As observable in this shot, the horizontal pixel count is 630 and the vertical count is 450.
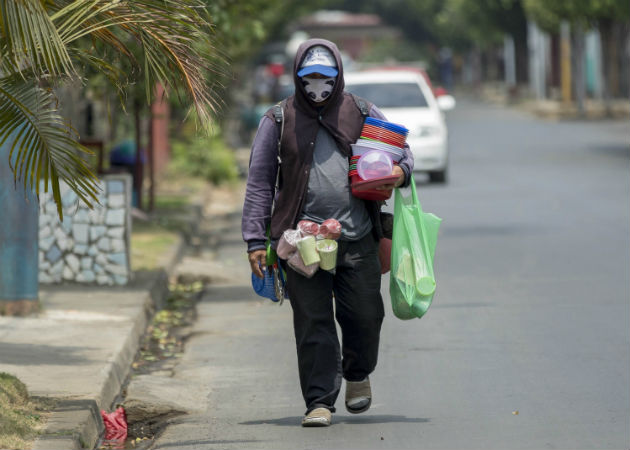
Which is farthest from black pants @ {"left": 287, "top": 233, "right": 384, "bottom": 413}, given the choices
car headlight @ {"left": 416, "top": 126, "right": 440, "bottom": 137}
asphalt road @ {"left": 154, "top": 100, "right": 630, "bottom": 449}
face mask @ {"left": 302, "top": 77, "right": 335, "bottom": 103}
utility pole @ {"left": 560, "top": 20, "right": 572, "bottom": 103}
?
utility pole @ {"left": 560, "top": 20, "right": 572, "bottom": 103}

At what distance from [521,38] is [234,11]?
44.4 metres

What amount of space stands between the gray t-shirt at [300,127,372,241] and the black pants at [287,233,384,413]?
0.10m


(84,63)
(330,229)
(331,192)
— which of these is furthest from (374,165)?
(84,63)

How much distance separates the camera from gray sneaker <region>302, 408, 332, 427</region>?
640 centimetres

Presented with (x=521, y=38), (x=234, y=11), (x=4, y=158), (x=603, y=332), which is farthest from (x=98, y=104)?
(x=521, y=38)

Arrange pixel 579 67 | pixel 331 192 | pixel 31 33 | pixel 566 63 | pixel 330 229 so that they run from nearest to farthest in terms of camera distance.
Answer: pixel 31 33
pixel 330 229
pixel 331 192
pixel 579 67
pixel 566 63

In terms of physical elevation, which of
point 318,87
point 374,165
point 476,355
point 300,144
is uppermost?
point 318,87

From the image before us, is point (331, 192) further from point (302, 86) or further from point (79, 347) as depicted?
point (79, 347)

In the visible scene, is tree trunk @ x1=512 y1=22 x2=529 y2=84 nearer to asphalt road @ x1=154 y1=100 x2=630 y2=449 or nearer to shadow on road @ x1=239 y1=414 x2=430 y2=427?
asphalt road @ x1=154 y1=100 x2=630 y2=449

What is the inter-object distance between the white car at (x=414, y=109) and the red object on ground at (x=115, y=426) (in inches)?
548

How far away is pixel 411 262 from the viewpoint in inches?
252

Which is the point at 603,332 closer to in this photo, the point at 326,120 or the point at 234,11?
the point at 326,120

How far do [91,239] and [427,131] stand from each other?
34.5 feet

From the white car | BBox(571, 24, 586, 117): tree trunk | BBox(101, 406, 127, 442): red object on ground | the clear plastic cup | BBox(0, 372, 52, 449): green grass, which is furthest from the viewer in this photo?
BBox(571, 24, 586, 117): tree trunk
